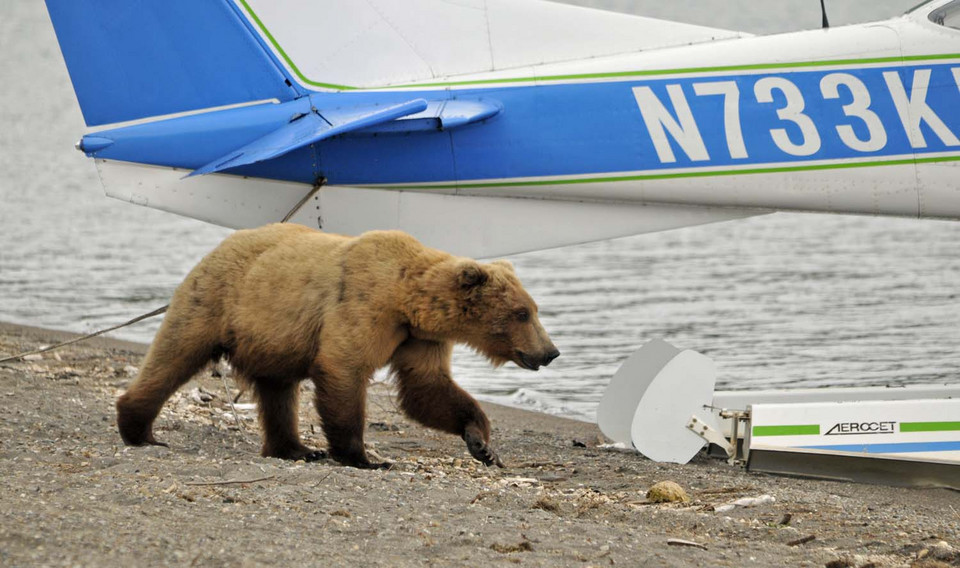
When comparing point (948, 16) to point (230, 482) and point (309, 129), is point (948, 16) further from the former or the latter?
point (230, 482)

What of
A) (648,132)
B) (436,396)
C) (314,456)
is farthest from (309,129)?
(436,396)

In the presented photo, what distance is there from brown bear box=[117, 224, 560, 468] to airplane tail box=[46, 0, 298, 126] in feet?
11.2

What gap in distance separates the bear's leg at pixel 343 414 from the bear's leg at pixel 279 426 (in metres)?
0.62

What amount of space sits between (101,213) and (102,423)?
18.4 metres

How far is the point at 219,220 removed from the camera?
370 inches

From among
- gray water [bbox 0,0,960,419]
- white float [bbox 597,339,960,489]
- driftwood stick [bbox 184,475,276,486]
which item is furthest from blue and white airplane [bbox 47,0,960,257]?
driftwood stick [bbox 184,475,276,486]

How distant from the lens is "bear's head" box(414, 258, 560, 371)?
19.3ft

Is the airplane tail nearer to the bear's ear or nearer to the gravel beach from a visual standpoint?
the gravel beach

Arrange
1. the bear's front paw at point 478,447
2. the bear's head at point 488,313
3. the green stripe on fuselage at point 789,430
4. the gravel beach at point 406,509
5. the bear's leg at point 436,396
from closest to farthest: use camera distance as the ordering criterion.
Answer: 1. the gravel beach at point 406,509
2. the bear's head at point 488,313
3. the bear's leg at point 436,396
4. the bear's front paw at point 478,447
5. the green stripe on fuselage at point 789,430

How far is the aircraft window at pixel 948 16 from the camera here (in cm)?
959

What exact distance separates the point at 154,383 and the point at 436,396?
4.56ft

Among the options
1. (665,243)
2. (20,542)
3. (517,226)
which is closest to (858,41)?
(517,226)

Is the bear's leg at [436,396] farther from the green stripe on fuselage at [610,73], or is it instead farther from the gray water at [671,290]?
the green stripe on fuselage at [610,73]

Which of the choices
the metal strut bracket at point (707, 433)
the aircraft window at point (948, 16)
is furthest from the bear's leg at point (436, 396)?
the aircraft window at point (948, 16)
